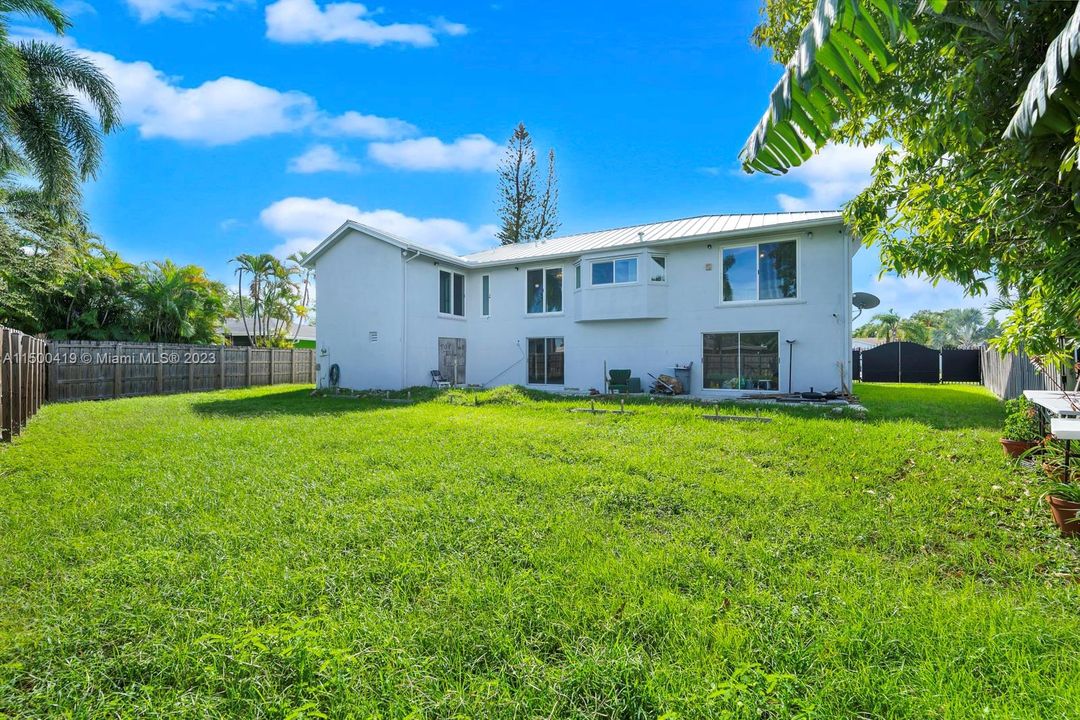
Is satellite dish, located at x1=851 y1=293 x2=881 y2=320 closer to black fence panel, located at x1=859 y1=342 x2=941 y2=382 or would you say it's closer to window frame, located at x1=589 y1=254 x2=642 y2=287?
window frame, located at x1=589 y1=254 x2=642 y2=287

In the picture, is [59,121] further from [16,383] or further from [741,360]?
[741,360]

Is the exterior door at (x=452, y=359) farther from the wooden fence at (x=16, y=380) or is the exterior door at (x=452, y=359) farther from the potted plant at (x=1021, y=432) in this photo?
the potted plant at (x=1021, y=432)

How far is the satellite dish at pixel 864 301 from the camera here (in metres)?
13.7

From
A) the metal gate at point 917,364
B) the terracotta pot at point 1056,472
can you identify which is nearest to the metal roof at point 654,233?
the terracotta pot at point 1056,472

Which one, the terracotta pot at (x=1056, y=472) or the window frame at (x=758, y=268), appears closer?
the terracotta pot at (x=1056, y=472)

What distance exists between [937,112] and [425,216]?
29.7 metres

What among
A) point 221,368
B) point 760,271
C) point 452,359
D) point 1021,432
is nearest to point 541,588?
point 1021,432

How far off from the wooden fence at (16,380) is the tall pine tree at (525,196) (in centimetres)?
2606

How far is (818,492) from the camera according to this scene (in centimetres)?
504

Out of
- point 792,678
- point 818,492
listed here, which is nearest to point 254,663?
point 792,678

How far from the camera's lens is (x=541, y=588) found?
311cm

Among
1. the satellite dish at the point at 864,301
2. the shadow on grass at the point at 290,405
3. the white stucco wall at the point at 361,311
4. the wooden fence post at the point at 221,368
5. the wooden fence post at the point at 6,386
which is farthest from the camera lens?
the wooden fence post at the point at 221,368

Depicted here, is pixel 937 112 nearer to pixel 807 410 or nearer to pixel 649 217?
pixel 807 410

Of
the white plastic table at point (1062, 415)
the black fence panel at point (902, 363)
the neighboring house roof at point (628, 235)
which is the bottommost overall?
the white plastic table at point (1062, 415)
